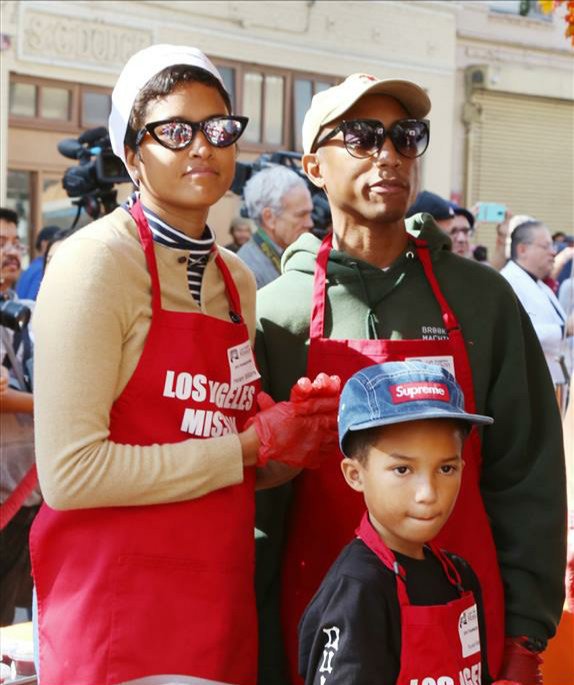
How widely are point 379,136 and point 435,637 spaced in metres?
1.04

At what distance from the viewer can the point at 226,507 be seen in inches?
81.4

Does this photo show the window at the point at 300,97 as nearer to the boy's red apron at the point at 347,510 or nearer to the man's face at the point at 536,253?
the man's face at the point at 536,253

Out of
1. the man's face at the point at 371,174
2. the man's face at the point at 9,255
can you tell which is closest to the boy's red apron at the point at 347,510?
the man's face at the point at 371,174

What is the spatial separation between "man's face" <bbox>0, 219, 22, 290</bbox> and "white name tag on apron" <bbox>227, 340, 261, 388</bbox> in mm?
3193

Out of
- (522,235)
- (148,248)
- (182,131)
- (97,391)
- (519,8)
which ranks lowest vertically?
(97,391)

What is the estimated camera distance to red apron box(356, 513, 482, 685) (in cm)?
191

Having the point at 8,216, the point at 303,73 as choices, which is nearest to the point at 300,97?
the point at 303,73

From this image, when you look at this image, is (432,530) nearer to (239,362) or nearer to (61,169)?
(239,362)

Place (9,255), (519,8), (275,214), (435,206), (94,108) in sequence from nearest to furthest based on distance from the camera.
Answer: (275,214)
(9,255)
(435,206)
(94,108)
(519,8)

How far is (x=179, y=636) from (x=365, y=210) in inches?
37.6

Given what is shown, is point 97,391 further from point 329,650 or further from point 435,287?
point 435,287

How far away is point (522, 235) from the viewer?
23.1 ft

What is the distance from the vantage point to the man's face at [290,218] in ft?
16.8

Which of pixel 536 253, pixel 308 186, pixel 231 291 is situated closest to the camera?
pixel 231 291
